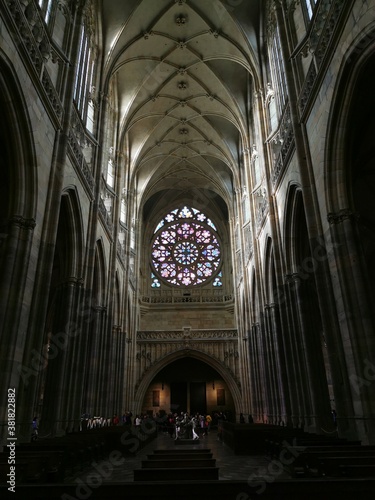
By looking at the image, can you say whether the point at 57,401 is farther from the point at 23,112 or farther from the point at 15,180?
the point at 23,112

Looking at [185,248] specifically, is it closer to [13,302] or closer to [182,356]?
[182,356]

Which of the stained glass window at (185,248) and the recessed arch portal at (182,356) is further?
the stained glass window at (185,248)

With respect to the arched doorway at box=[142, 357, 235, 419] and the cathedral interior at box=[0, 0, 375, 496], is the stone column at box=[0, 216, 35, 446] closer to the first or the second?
the cathedral interior at box=[0, 0, 375, 496]

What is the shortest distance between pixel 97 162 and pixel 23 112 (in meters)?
7.66

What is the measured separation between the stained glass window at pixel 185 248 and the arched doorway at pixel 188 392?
295 inches

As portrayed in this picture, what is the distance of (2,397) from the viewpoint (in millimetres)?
8234

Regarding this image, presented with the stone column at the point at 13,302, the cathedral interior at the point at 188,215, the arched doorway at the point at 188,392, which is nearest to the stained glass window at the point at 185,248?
the cathedral interior at the point at 188,215

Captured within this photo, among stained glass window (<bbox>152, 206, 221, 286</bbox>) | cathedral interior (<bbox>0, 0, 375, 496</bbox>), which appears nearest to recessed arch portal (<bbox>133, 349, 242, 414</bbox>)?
cathedral interior (<bbox>0, 0, 375, 496</bbox>)

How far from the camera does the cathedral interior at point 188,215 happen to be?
372 inches

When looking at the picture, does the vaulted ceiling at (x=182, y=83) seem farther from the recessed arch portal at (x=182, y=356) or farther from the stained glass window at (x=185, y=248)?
the recessed arch portal at (x=182, y=356)

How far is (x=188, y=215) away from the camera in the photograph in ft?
119

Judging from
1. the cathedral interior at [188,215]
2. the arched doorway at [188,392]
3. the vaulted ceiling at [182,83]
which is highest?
the vaulted ceiling at [182,83]

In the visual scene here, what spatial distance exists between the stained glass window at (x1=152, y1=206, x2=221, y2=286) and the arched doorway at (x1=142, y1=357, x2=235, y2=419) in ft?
24.6

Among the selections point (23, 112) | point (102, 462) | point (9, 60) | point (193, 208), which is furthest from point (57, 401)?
point (193, 208)
